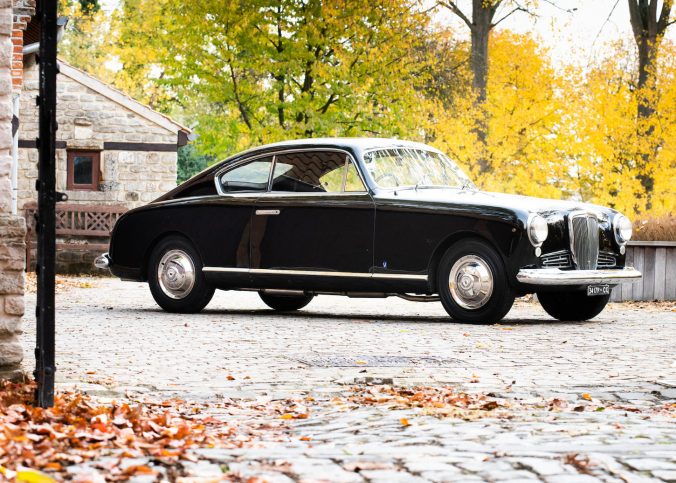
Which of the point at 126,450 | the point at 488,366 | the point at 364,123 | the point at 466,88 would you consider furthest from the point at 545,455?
the point at 466,88

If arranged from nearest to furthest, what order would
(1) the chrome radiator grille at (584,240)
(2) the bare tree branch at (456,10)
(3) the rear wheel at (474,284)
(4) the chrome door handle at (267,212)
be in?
1. (3) the rear wheel at (474,284)
2. (1) the chrome radiator grille at (584,240)
3. (4) the chrome door handle at (267,212)
4. (2) the bare tree branch at (456,10)

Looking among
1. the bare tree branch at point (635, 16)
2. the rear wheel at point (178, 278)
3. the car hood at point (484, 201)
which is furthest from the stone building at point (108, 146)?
the car hood at point (484, 201)

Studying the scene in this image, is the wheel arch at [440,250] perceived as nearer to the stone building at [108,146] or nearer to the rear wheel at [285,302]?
the rear wheel at [285,302]

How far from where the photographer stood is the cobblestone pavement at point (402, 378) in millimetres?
4480

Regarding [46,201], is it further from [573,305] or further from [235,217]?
[573,305]

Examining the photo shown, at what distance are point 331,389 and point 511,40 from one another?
31176 millimetres

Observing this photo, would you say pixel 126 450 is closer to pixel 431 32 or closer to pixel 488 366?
pixel 488 366

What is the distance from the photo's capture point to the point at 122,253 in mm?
13773

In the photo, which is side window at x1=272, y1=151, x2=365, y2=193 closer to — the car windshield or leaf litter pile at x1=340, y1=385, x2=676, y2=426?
the car windshield

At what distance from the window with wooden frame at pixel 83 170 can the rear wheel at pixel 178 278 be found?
16.8 meters

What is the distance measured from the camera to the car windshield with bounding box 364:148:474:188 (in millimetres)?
12438

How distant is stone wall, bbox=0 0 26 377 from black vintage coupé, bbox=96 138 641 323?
5847 mm

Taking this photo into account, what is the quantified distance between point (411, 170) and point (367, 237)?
0.96 metres

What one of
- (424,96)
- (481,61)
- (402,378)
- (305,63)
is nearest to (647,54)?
(481,61)
